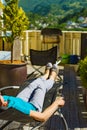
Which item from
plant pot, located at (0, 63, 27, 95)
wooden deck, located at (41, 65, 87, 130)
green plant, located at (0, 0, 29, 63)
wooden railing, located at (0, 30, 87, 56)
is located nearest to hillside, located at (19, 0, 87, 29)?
wooden railing, located at (0, 30, 87, 56)

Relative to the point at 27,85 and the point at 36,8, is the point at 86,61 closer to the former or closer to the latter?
the point at 27,85

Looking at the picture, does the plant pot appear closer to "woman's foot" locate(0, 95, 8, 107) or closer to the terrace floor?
the terrace floor

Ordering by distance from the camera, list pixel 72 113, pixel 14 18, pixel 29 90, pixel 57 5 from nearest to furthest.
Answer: pixel 29 90 → pixel 72 113 → pixel 14 18 → pixel 57 5

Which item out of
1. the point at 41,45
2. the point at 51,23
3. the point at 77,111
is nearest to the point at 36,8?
the point at 51,23

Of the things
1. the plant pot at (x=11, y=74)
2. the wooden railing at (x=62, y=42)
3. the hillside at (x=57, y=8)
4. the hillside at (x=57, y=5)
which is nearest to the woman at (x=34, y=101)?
the plant pot at (x=11, y=74)

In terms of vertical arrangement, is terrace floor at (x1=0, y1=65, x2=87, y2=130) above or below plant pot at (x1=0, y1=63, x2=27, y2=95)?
below

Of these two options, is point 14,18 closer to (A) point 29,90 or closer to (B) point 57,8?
(A) point 29,90

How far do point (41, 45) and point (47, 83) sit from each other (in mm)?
5877

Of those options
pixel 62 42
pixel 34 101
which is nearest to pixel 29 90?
pixel 34 101

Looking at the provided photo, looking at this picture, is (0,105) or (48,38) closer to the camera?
(0,105)

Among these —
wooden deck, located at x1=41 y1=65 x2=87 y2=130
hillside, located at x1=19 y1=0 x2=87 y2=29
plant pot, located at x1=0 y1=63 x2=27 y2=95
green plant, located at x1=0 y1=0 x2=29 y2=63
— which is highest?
hillside, located at x1=19 y1=0 x2=87 y2=29

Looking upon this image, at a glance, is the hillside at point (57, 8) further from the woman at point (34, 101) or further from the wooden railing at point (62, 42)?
the woman at point (34, 101)

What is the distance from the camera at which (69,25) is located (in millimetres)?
11328

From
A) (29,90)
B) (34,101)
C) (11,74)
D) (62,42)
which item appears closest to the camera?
(34,101)
